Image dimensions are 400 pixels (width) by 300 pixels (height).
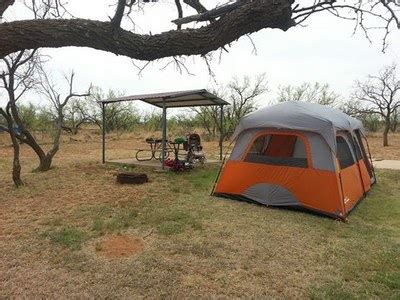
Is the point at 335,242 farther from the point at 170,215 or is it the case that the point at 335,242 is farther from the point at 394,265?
the point at 170,215

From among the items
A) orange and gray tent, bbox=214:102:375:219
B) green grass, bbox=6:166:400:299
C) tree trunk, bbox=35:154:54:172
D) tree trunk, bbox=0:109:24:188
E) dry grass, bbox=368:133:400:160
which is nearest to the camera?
green grass, bbox=6:166:400:299

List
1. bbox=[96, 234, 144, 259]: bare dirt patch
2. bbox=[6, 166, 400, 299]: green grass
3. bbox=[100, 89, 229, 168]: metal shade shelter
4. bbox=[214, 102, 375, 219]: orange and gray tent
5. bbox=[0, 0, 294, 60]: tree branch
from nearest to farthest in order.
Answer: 1. bbox=[0, 0, 294, 60]: tree branch
2. bbox=[6, 166, 400, 299]: green grass
3. bbox=[96, 234, 144, 259]: bare dirt patch
4. bbox=[214, 102, 375, 219]: orange and gray tent
5. bbox=[100, 89, 229, 168]: metal shade shelter

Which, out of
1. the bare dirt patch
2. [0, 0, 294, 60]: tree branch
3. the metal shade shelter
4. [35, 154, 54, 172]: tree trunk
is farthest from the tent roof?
[0, 0, 294, 60]: tree branch

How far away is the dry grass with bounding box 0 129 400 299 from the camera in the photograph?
11.3ft

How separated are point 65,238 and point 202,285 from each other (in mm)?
2101

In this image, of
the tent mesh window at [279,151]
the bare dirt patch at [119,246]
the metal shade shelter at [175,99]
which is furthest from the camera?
the metal shade shelter at [175,99]

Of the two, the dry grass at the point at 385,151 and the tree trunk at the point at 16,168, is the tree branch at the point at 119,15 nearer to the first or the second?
the tree trunk at the point at 16,168

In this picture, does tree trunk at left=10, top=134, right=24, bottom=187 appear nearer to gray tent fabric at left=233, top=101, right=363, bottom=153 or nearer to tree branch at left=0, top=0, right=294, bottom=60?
gray tent fabric at left=233, top=101, right=363, bottom=153

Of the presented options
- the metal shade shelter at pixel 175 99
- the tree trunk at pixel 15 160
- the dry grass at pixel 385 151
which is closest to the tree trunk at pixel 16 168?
the tree trunk at pixel 15 160

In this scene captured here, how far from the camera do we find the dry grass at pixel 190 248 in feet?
11.3

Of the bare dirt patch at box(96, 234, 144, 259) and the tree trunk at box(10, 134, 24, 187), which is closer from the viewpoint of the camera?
the bare dirt patch at box(96, 234, 144, 259)

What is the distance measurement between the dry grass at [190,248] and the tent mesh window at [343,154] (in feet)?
2.60

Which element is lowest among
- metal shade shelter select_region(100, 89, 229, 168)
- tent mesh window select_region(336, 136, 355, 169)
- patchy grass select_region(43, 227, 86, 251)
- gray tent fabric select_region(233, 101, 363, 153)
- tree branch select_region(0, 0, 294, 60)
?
patchy grass select_region(43, 227, 86, 251)

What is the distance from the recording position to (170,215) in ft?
18.6
